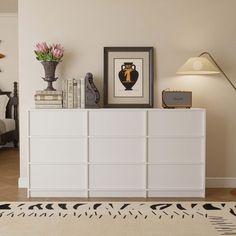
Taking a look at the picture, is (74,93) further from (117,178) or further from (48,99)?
(117,178)

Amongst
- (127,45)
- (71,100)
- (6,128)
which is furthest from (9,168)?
(127,45)

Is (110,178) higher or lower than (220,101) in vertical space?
lower

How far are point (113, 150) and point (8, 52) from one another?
4.22 meters

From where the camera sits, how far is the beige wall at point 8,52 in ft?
23.2

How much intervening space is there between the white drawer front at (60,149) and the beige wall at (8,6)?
126 inches

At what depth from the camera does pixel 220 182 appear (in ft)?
13.6

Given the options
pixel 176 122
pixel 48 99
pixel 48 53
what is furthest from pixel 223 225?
pixel 48 53

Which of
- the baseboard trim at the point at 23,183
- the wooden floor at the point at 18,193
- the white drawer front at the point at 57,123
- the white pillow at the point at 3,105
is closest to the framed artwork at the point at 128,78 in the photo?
the white drawer front at the point at 57,123

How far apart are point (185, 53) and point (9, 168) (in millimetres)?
2788

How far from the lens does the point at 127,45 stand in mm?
4047

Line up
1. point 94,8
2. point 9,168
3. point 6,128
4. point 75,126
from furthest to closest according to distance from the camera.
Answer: point 6,128
point 9,168
point 94,8
point 75,126

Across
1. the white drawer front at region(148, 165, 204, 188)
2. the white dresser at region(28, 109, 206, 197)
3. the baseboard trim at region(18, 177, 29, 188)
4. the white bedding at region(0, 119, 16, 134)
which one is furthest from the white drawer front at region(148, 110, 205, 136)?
the white bedding at region(0, 119, 16, 134)

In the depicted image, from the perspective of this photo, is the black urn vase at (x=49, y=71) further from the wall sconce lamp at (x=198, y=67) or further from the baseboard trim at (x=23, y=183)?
the wall sconce lamp at (x=198, y=67)

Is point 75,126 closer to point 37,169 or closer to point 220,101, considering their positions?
point 37,169
